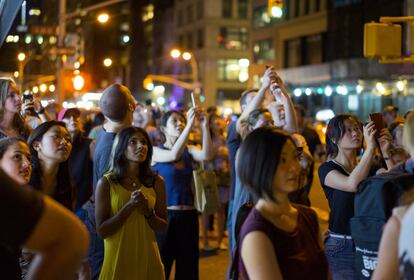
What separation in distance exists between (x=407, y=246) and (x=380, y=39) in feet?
25.9

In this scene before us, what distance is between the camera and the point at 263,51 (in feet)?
174

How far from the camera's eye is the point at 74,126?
776 cm

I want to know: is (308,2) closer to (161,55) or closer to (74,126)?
(161,55)

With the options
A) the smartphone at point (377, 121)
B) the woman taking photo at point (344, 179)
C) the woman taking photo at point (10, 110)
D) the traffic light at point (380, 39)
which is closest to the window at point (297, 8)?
the traffic light at point (380, 39)

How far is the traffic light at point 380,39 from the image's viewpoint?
10.0 meters

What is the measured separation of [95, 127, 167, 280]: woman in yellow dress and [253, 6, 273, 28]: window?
4751 cm

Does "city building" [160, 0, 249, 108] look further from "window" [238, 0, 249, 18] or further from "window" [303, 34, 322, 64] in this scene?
"window" [303, 34, 322, 64]

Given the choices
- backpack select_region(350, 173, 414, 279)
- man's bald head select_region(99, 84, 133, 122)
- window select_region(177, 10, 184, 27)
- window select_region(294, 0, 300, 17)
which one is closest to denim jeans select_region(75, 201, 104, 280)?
man's bald head select_region(99, 84, 133, 122)

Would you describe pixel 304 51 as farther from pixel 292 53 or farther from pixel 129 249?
pixel 129 249

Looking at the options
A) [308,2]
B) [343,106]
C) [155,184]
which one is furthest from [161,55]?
[155,184]

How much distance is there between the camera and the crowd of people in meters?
2.91

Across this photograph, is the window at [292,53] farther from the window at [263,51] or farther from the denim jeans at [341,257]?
the denim jeans at [341,257]

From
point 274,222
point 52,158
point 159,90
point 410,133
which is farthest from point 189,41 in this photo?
point 274,222

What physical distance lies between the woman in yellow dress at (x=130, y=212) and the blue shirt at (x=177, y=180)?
5.49 ft
